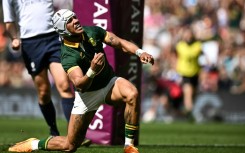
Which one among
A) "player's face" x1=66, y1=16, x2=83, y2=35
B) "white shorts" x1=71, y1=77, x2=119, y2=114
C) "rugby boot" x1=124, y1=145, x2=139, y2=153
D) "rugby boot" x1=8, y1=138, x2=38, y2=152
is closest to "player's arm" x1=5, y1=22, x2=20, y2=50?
"rugby boot" x1=8, y1=138, x2=38, y2=152

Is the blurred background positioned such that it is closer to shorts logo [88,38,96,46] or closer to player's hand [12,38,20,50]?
player's hand [12,38,20,50]

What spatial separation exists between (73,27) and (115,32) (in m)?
2.34

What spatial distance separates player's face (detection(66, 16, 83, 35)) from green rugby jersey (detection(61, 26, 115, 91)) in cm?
15

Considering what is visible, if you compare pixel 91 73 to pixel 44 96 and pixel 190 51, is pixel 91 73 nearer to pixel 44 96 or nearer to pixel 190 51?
pixel 44 96

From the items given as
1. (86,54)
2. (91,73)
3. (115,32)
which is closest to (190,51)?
(115,32)

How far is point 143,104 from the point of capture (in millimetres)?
21625

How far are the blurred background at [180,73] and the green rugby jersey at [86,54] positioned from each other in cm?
1151

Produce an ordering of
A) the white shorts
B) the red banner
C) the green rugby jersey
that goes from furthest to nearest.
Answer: the red banner < the white shorts < the green rugby jersey

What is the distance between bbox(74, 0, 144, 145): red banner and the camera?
10867mm

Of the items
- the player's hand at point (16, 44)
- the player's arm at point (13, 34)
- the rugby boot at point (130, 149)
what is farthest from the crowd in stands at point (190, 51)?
the rugby boot at point (130, 149)

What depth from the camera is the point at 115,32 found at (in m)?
10.9

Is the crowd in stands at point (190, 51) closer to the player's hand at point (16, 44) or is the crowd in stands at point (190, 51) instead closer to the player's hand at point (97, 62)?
the player's hand at point (16, 44)

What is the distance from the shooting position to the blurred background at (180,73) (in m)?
21.4

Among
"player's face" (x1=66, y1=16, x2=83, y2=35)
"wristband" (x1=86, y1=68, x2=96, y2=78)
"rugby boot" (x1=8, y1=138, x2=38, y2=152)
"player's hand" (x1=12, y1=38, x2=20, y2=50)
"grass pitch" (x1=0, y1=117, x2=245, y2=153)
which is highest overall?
"player's face" (x1=66, y1=16, x2=83, y2=35)
